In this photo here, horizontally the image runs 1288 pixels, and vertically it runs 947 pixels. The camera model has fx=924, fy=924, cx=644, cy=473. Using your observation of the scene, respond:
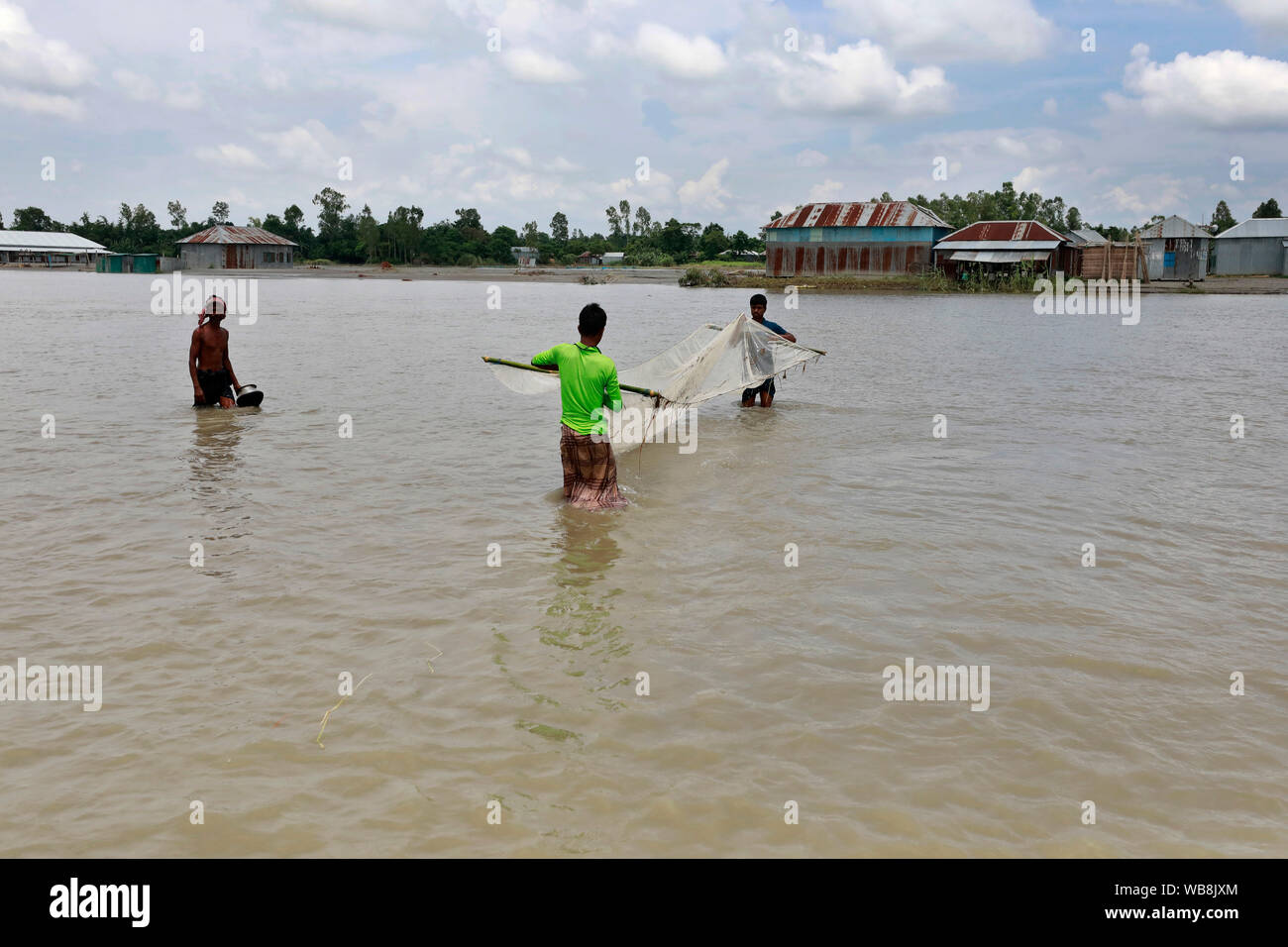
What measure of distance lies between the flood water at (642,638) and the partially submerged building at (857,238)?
4554 centimetres

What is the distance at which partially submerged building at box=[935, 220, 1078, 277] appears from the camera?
5119 centimetres

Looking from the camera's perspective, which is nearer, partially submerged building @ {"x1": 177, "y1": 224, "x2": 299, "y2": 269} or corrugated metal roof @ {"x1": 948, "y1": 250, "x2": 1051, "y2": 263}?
corrugated metal roof @ {"x1": 948, "y1": 250, "x2": 1051, "y2": 263}

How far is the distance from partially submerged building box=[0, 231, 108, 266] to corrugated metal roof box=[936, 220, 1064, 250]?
8101 centimetres

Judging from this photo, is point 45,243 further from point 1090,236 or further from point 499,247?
point 1090,236

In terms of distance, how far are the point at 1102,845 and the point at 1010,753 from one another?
1.93 feet

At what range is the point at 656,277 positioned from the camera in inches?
2793

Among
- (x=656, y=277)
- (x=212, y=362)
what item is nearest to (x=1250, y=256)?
(x=656, y=277)

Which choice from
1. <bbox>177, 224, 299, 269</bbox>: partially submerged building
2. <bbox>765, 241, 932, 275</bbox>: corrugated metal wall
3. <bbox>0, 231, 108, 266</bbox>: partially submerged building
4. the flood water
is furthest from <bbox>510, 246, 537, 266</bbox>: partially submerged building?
the flood water

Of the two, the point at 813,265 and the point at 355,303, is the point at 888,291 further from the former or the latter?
the point at 355,303

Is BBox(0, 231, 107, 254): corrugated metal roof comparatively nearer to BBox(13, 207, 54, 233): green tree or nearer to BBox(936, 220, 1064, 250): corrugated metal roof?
BBox(13, 207, 54, 233): green tree

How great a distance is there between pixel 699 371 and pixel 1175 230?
5674cm

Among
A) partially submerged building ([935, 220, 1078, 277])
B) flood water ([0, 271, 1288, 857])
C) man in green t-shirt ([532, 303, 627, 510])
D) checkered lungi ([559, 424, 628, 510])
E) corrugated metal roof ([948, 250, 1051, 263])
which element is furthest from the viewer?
partially submerged building ([935, 220, 1078, 277])

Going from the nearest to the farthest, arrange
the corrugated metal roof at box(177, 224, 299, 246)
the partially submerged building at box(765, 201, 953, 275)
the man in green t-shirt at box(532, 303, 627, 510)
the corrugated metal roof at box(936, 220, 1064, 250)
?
the man in green t-shirt at box(532, 303, 627, 510) < the corrugated metal roof at box(936, 220, 1064, 250) < the partially submerged building at box(765, 201, 953, 275) < the corrugated metal roof at box(177, 224, 299, 246)
